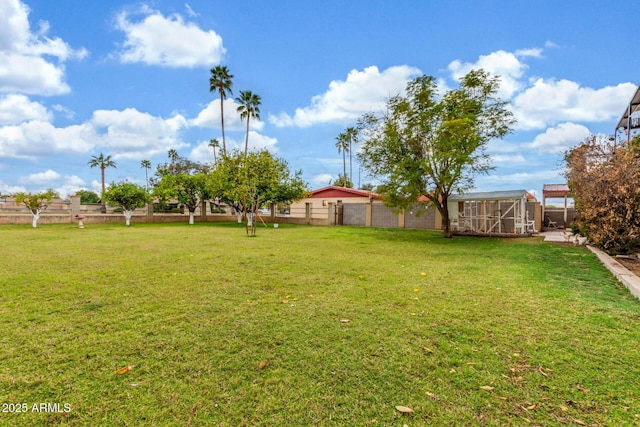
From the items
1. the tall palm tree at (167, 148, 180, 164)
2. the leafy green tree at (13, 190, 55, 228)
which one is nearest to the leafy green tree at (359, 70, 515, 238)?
the leafy green tree at (13, 190, 55, 228)

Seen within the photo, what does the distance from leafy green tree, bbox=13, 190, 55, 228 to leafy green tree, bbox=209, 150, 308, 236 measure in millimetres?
8568

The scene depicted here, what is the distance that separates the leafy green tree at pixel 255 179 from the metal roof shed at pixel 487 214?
10.1 meters

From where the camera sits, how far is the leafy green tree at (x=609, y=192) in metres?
7.90

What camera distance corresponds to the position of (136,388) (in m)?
2.20

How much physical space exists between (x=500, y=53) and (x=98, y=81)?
17371 mm

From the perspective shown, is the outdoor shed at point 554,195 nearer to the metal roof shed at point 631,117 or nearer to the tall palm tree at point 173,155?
the metal roof shed at point 631,117

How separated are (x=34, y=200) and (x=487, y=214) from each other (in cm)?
2436

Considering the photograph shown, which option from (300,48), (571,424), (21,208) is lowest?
(571,424)

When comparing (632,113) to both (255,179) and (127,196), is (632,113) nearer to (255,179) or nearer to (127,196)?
(255,179)

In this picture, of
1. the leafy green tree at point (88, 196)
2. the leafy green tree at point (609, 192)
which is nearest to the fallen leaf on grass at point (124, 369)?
the leafy green tree at point (609, 192)

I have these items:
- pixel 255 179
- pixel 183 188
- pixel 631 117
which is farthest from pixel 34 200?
pixel 631 117

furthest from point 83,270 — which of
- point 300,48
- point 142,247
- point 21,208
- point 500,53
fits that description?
point 21,208

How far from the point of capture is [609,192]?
827 cm

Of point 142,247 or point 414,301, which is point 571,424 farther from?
point 142,247
